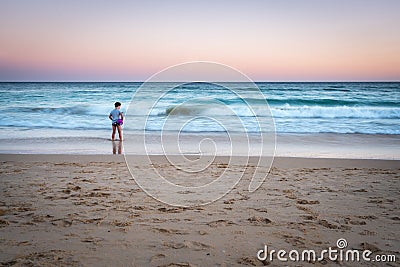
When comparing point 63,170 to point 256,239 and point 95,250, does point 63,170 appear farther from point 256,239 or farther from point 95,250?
point 256,239

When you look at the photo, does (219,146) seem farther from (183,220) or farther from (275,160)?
(183,220)

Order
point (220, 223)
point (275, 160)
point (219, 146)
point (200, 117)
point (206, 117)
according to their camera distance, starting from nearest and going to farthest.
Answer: point (220, 223), point (275, 160), point (206, 117), point (219, 146), point (200, 117)

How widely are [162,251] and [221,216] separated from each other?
114 cm

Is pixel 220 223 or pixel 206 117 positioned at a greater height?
pixel 206 117

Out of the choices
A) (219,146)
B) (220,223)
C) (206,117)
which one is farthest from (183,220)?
(219,146)

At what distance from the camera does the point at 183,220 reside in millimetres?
3957

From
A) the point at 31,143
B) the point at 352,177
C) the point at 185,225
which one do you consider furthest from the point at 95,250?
the point at 31,143

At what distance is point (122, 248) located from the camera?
3.22 metres

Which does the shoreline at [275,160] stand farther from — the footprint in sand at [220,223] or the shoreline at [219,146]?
the footprint in sand at [220,223]

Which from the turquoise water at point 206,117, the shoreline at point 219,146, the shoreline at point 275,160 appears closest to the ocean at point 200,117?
the turquoise water at point 206,117

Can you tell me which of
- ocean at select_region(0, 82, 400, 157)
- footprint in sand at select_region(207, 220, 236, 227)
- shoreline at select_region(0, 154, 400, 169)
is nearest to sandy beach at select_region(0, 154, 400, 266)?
footprint in sand at select_region(207, 220, 236, 227)

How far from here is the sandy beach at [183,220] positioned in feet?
10.2

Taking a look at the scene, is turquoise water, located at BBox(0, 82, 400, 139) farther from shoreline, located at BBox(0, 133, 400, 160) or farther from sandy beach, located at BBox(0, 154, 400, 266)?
sandy beach, located at BBox(0, 154, 400, 266)

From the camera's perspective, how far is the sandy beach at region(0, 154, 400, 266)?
3104mm
